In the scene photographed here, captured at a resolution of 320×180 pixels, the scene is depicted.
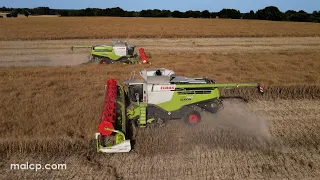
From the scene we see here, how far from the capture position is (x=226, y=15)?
7025 cm

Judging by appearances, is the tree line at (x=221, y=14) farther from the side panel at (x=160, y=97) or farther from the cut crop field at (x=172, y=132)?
the side panel at (x=160, y=97)

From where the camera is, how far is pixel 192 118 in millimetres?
9312

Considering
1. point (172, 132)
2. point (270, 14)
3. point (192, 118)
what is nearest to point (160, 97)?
point (172, 132)

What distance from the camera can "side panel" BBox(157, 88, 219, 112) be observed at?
8.98m

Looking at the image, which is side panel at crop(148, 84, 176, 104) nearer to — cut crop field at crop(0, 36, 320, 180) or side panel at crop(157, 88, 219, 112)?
side panel at crop(157, 88, 219, 112)

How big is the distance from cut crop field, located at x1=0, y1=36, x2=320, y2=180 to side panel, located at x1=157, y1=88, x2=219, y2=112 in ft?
2.54

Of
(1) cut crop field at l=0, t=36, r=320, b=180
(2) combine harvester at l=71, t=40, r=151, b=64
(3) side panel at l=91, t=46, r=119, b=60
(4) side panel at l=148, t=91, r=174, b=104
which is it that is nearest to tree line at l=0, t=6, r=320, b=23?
(1) cut crop field at l=0, t=36, r=320, b=180

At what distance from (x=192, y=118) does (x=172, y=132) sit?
0.79 meters

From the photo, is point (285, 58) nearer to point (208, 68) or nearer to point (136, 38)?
point (208, 68)

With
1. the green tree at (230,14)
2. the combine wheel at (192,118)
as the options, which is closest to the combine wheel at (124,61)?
the combine wheel at (192,118)

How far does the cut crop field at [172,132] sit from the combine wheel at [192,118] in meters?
0.22

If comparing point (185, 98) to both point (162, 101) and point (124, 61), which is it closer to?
point (162, 101)

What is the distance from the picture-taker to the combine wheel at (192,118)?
9251 mm

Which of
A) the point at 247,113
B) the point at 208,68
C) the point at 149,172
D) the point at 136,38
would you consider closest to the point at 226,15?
the point at 136,38
